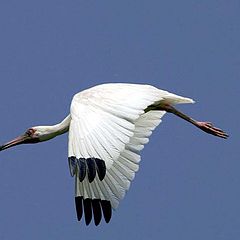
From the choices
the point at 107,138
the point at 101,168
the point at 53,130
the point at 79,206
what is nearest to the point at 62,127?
the point at 53,130

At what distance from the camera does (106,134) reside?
17688mm

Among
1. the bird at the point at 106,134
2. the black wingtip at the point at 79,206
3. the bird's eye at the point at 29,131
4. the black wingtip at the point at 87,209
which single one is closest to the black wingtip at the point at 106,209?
the bird at the point at 106,134

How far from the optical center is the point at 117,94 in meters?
19.7

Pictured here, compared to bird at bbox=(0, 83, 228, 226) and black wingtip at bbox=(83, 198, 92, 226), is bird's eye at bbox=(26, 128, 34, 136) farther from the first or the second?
black wingtip at bbox=(83, 198, 92, 226)

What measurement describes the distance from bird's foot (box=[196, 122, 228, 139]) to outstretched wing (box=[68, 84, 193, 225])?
94cm

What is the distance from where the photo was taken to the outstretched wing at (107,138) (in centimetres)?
1756

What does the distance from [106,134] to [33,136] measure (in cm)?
622

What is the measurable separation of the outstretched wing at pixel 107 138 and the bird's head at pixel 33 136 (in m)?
1.94

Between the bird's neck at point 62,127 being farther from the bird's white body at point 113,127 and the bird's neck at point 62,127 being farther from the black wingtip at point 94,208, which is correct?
the black wingtip at point 94,208

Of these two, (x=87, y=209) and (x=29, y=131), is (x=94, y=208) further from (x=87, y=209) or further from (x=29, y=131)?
(x=29, y=131)

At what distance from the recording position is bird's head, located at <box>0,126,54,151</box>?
23406 millimetres

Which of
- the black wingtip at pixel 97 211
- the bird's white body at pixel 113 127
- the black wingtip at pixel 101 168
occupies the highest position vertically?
the bird's white body at pixel 113 127

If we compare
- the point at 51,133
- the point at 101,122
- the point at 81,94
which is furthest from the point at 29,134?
the point at 101,122

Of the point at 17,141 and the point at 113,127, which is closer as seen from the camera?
the point at 113,127
